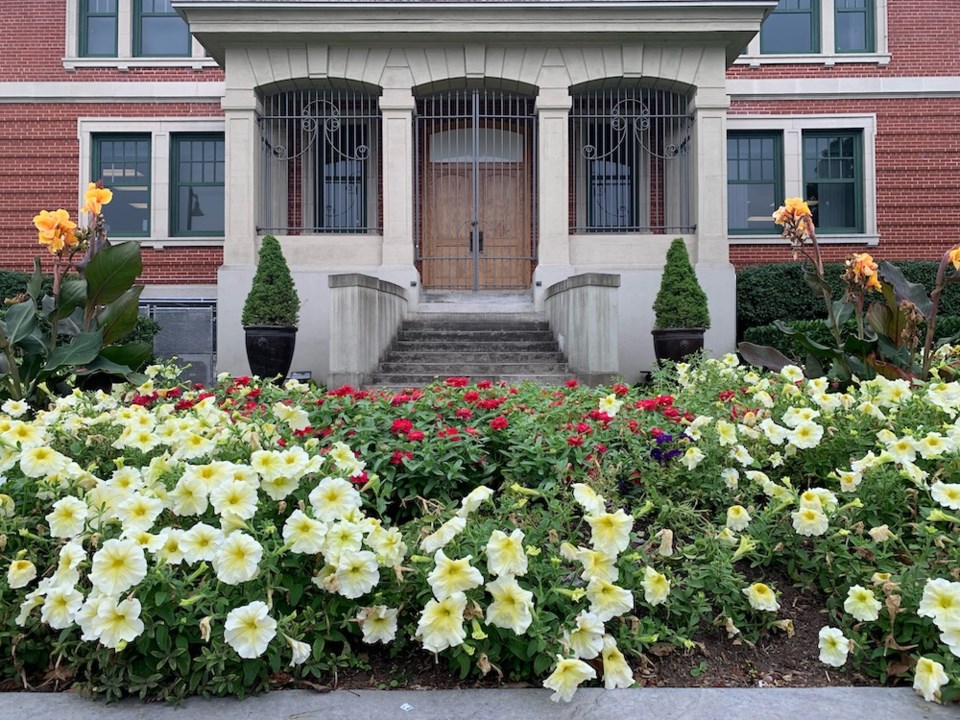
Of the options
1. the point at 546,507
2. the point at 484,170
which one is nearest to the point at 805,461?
the point at 546,507

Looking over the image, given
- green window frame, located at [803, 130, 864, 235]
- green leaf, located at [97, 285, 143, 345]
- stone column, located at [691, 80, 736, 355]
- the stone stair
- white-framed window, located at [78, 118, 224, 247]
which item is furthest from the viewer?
green window frame, located at [803, 130, 864, 235]

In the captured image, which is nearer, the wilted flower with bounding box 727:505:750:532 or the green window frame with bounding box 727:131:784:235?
the wilted flower with bounding box 727:505:750:532

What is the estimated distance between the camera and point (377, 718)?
7.92ft

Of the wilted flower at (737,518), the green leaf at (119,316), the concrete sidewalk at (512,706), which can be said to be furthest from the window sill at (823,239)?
the concrete sidewalk at (512,706)

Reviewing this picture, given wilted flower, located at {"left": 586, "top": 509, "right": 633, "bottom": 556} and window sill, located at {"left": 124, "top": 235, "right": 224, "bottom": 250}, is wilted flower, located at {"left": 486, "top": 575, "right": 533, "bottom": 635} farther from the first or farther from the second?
window sill, located at {"left": 124, "top": 235, "right": 224, "bottom": 250}

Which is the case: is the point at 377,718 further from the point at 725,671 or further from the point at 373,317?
the point at 373,317

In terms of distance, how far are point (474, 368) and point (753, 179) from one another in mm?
8635

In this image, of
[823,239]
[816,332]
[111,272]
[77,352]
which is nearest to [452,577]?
[77,352]

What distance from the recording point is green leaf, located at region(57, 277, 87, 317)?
6367mm

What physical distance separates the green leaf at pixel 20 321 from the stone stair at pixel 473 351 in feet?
15.7

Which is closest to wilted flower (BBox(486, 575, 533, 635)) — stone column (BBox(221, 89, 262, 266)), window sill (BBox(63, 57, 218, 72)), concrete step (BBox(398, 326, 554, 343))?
concrete step (BBox(398, 326, 554, 343))

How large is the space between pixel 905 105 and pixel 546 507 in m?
15.8

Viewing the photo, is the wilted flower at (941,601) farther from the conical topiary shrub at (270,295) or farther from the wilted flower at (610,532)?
the conical topiary shrub at (270,295)

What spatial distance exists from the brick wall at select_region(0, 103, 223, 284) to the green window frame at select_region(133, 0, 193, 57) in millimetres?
1097
